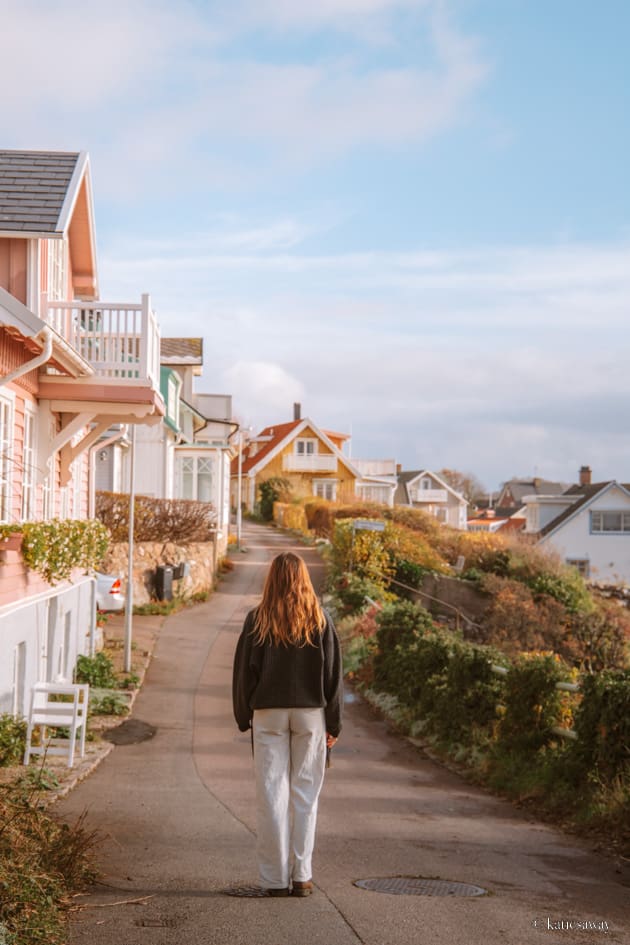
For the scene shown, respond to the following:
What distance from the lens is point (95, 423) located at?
16719 mm

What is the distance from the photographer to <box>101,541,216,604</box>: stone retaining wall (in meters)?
27.2

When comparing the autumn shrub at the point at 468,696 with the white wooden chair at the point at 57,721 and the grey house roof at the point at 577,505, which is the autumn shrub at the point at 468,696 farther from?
the grey house roof at the point at 577,505

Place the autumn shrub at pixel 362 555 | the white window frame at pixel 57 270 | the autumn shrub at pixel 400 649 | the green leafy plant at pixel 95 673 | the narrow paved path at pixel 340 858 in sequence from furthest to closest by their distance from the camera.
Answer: the autumn shrub at pixel 362 555 < the green leafy plant at pixel 95 673 < the autumn shrub at pixel 400 649 < the white window frame at pixel 57 270 < the narrow paved path at pixel 340 858

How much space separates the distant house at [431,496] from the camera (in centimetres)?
9131

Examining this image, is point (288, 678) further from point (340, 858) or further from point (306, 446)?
point (306, 446)

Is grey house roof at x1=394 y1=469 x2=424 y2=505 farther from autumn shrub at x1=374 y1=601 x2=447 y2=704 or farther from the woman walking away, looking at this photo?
the woman walking away

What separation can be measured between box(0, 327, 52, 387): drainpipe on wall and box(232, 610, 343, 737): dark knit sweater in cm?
507

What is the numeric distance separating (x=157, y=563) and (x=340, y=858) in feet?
72.6

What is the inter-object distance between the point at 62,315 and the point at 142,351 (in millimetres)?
1604

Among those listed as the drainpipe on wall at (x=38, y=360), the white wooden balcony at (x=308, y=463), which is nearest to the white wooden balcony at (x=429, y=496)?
the white wooden balcony at (x=308, y=463)

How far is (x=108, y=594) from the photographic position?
25.0 m

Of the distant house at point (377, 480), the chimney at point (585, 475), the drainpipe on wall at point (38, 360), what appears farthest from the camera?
the chimney at point (585, 475)

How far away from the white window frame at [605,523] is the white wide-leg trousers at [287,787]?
187ft

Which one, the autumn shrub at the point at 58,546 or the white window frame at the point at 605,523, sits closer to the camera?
the autumn shrub at the point at 58,546
